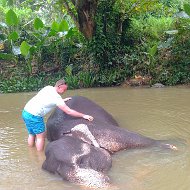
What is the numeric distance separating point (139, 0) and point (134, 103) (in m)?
4.05

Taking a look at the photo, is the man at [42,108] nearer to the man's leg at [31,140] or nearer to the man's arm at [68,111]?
the man's arm at [68,111]

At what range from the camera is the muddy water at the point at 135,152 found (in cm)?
452

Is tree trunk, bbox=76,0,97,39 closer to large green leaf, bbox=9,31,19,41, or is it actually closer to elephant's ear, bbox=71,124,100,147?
large green leaf, bbox=9,31,19,41

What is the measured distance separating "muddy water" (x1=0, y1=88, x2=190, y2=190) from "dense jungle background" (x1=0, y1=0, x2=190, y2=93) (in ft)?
5.78

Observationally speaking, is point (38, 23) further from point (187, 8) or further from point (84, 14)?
point (187, 8)

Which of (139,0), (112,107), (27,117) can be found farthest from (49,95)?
(139,0)

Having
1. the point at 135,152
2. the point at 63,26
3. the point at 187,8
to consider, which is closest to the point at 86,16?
the point at 63,26

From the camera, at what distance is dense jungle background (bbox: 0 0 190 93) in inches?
447

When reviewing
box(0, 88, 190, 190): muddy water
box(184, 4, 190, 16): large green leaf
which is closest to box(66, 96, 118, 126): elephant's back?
box(0, 88, 190, 190): muddy water

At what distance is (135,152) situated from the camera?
18.3 feet

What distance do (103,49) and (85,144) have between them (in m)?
6.89

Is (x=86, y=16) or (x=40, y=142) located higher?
(x=86, y=16)

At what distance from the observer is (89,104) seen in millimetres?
6758

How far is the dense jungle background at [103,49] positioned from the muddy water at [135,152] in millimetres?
1761
